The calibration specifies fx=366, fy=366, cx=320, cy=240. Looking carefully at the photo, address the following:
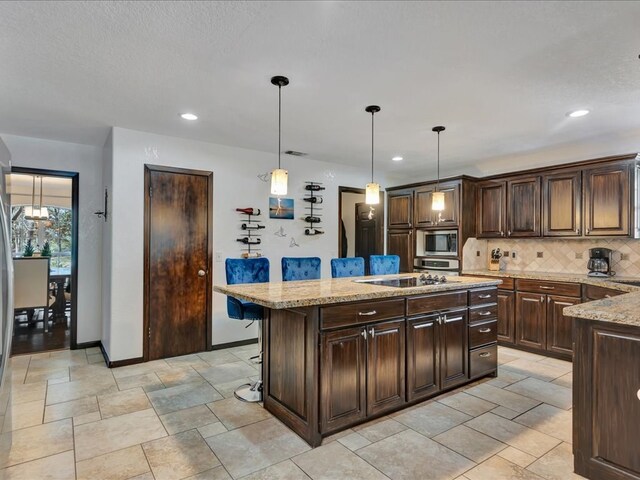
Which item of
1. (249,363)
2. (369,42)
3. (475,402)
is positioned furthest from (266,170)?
(475,402)

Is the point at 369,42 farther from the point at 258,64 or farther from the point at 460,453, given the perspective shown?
the point at 460,453

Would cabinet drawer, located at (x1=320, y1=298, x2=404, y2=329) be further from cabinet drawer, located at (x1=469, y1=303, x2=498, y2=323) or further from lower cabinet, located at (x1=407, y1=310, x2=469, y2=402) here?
cabinet drawer, located at (x1=469, y1=303, x2=498, y2=323)

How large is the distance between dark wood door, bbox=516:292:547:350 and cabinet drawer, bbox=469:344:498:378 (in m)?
1.09

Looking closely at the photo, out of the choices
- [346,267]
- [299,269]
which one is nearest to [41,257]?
[299,269]

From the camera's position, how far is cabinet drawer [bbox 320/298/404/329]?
233 cm

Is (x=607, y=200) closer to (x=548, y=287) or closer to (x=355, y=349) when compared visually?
(x=548, y=287)

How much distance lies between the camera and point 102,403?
2934mm

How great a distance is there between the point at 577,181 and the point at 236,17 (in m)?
4.11

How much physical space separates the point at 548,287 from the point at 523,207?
111 cm

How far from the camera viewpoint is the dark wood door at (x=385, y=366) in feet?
8.39

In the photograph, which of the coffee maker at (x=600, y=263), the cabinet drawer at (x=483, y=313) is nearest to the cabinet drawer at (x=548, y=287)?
the coffee maker at (x=600, y=263)

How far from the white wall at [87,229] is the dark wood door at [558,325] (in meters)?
5.34

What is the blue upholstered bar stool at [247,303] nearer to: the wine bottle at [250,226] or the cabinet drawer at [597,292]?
the wine bottle at [250,226]

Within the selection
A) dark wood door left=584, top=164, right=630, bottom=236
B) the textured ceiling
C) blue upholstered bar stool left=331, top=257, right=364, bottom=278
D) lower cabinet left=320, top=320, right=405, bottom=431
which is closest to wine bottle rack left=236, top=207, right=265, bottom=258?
the textured ceiling
